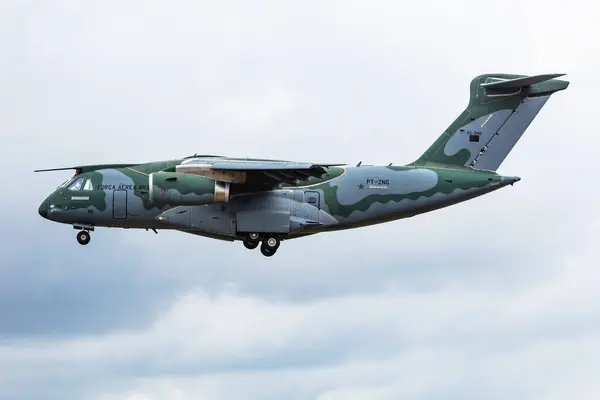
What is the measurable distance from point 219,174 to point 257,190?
145 centimetres

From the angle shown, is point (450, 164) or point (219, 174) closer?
point (219, 174)

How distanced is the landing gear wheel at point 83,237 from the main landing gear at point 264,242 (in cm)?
391

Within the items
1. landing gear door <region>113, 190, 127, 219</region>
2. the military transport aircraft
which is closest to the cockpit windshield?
the military transport aircraft

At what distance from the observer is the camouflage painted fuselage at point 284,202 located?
2917cm

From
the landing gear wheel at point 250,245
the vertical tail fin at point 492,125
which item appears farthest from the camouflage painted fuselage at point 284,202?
the vertical tail fin at point 492,125

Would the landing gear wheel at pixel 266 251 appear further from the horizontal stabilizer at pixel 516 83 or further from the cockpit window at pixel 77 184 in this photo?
the horizontal stabilizer at pixel 516 83

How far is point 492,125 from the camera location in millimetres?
30953

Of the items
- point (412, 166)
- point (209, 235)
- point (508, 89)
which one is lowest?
point (209, 235)

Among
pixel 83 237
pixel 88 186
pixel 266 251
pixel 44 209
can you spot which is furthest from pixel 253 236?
pixel 44 209

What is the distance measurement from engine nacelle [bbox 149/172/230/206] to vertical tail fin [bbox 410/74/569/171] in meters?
5.57

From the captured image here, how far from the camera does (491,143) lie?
102 feet

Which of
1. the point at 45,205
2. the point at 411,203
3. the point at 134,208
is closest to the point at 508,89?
the point at 411,203

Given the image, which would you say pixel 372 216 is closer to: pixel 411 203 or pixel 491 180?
pixel 411 203

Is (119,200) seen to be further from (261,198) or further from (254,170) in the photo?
(254,170)
